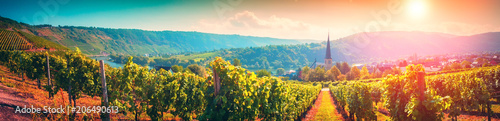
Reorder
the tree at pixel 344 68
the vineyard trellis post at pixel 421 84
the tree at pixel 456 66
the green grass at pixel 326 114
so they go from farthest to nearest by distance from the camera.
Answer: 1. the tree at pixel 344 68
2. the tree at pixel 456 66
3. the green grass at pixel 326 114
4. the vineyard trellis post at pixel 421 84

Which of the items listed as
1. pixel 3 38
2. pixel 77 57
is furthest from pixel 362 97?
pixel 3 38

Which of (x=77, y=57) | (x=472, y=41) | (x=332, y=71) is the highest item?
(x=472, y=41)

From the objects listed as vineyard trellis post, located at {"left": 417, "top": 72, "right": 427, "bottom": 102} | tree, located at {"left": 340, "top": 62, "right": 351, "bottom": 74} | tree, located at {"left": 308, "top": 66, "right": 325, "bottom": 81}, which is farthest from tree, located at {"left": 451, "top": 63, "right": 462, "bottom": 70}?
tree, located at {"left": 340, "top": 62, "right": 351, "bottom": 74}

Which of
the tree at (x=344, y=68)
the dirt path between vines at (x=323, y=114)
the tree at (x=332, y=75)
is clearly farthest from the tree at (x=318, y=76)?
the dirt path between vines at (x=323, y=114)

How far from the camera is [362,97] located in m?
A: 13.9

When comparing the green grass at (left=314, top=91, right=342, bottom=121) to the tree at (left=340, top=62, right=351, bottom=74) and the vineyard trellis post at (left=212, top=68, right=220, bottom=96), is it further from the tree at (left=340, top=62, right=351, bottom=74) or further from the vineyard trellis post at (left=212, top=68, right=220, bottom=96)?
the tree at (left=340, top=62, right=351, bottom=74)

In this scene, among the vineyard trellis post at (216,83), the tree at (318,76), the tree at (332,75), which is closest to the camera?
the vineyard trellis post at (216,83)

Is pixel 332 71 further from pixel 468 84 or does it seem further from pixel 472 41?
pixel 468 84

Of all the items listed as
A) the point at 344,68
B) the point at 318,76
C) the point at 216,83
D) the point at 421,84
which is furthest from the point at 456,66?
the point at 216,83

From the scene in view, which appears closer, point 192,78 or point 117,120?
point 117,120

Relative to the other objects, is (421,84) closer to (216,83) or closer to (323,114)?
(216,83)

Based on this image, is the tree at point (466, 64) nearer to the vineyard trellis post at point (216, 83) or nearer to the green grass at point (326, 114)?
the green grass at point (326, 114)

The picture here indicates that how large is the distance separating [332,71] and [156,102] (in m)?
82.0

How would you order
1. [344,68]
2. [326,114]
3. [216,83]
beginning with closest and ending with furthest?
[216,83] < [326,114] < [344,68]
